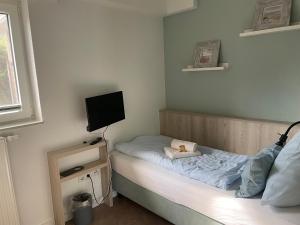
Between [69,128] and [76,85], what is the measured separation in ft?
1.43

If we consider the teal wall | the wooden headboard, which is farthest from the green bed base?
the teal wall

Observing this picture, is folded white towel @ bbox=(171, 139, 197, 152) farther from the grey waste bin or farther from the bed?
the grey waste bin

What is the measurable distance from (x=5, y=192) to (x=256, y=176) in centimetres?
191

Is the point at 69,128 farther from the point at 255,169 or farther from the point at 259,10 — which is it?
the point at 259,10

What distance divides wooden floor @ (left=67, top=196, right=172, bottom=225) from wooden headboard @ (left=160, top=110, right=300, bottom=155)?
1.03 m

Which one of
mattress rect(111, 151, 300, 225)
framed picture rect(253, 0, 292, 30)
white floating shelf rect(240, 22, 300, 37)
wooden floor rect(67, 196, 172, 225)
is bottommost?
wooden floor rect(67, 196, 172, 225)

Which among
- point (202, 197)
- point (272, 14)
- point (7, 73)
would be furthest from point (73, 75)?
point (272, 14)

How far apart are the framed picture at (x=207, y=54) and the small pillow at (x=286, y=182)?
4.79 feet

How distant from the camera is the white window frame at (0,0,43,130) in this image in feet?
6.80

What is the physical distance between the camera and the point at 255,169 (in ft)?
5.45

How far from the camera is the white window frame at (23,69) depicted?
2072 mm

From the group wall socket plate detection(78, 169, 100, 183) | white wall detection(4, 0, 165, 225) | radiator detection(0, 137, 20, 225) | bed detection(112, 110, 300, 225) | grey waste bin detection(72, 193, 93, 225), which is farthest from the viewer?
wall socket plate detection(78, 169, 100, 183)

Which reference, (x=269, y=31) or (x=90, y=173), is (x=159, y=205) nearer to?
(x=90, y=173)

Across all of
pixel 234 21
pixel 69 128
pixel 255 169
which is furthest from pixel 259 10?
pixel 69 128
